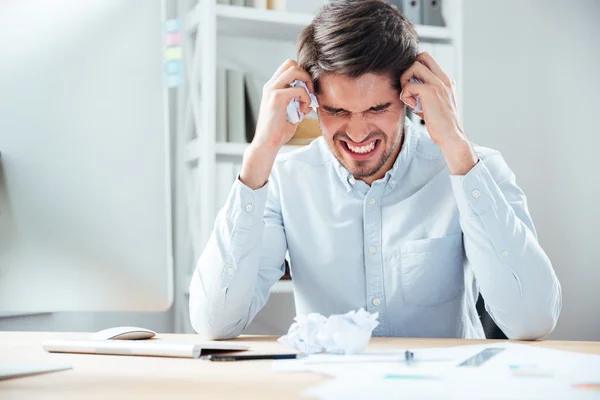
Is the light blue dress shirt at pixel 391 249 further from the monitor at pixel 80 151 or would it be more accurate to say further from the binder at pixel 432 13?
the binder at pixel 432 13

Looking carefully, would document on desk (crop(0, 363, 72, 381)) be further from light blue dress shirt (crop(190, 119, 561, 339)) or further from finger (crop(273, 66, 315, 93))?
finger (crop(273, 66, 315, 93))

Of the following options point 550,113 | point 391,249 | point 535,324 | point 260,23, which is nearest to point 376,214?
point 391,249

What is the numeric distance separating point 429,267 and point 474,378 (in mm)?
734

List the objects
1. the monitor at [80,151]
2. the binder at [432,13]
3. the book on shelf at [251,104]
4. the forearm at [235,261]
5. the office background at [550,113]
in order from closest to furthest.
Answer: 1. the monitor at [80,151]
2. the forearm at [235,261]
3. the book on shelf at [251,104]
4. the binder at [432,13]
5. the office background at [550,113]

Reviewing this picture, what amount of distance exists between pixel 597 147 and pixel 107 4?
3.10 m

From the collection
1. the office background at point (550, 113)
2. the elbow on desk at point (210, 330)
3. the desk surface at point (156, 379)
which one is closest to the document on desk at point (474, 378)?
the desk surface at point (156, 379)

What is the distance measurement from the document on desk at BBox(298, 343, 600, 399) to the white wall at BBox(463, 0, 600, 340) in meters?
2.43

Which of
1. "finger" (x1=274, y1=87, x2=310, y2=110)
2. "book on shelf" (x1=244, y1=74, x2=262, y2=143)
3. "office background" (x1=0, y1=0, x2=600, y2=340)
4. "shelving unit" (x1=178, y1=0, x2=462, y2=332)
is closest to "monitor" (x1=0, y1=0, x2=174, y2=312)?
"finger" (x1=274, y1=87, x2=310, y2=110)

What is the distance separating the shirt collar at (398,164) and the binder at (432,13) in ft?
4.01

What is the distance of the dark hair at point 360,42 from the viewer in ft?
4.71

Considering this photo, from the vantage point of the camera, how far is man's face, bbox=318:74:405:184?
4.72 ft

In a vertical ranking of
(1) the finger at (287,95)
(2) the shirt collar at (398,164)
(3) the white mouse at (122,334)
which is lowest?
(3) the white mouse at (122,334)

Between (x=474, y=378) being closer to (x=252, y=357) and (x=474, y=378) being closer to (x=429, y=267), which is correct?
(x=252, y=357)

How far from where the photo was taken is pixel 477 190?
4.27ft
